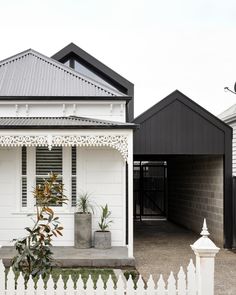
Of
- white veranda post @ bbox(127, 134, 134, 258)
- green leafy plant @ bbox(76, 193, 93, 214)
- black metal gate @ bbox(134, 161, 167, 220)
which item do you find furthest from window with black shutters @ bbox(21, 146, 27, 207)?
black metal gate @ bbox(134, 161, 167, 220)

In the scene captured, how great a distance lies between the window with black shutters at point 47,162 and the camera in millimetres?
11703

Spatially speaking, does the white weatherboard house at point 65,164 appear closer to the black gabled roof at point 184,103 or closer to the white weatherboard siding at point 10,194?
the white weatherboard siding at point 10,194

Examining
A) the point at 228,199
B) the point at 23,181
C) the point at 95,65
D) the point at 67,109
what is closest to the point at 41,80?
the point at 67,109

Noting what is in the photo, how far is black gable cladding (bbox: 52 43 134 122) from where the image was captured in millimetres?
15703

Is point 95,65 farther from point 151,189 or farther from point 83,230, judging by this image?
point 151,189

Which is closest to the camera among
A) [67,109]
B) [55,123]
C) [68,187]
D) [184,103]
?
[55,123]

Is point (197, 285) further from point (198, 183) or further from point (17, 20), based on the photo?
point (17, 20)

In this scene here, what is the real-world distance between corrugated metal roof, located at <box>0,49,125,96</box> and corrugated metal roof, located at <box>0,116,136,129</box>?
931mm

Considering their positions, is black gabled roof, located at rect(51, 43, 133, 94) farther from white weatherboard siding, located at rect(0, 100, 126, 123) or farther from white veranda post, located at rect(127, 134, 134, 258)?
white veranda post, located at rect(127, 134, 134, 258)

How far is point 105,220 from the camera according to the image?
1170cm

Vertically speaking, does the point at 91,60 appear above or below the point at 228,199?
above

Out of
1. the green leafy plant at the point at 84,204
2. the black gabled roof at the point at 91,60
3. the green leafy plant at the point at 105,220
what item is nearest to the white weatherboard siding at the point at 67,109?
the green leafy plant at the point at 84,204

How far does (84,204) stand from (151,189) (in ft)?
33.6

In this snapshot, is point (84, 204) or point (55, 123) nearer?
point (55, 123)
